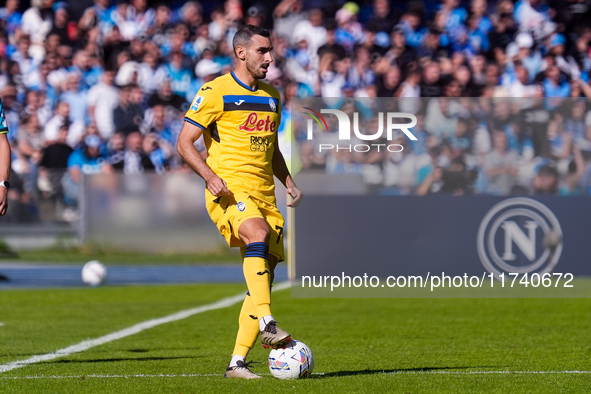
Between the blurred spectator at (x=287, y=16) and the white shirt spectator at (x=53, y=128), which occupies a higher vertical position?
the blurred spectator at (x=287, y=16)

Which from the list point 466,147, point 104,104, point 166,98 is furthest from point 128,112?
point 466,147

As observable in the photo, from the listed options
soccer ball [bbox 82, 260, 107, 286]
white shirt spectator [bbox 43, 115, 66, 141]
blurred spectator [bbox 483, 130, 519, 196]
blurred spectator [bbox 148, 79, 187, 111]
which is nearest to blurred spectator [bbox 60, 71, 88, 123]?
white shirt spectator [bbox 43, 115, 66, 141]

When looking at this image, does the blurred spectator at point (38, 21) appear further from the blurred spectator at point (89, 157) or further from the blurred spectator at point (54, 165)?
the blurred spectator at point (89, 157)

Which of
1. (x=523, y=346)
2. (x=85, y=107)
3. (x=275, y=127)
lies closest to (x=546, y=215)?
(x=523, y=346)

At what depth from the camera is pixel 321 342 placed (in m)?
8.11

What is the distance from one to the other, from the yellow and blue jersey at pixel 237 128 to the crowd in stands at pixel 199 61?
9830mm

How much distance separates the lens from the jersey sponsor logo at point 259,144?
6.12 meters

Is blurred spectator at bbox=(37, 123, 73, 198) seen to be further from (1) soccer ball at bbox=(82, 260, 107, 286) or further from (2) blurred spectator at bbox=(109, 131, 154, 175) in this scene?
(1) soccer ball at bbox=(82, 260, 107, 286)

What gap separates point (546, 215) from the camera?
1262 cm

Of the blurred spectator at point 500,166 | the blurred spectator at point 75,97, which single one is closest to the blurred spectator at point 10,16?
the blurred spectator at point 75,97

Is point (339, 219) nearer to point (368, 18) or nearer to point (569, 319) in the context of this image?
point (569, 319)

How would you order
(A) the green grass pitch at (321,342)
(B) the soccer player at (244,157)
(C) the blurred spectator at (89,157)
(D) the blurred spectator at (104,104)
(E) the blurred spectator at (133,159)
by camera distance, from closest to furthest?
(A) the green grass pitch at (321,342)
(B) the soccer player at (244,157)
(E) the blurred spectator at (133,159)
(C) the blurred spectator at (89,157)
(D) the blurred spectator at (104,104)

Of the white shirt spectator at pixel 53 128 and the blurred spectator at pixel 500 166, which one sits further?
the white shirt spectator at pixel 53 128

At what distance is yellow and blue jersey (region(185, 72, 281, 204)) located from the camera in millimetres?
6047
